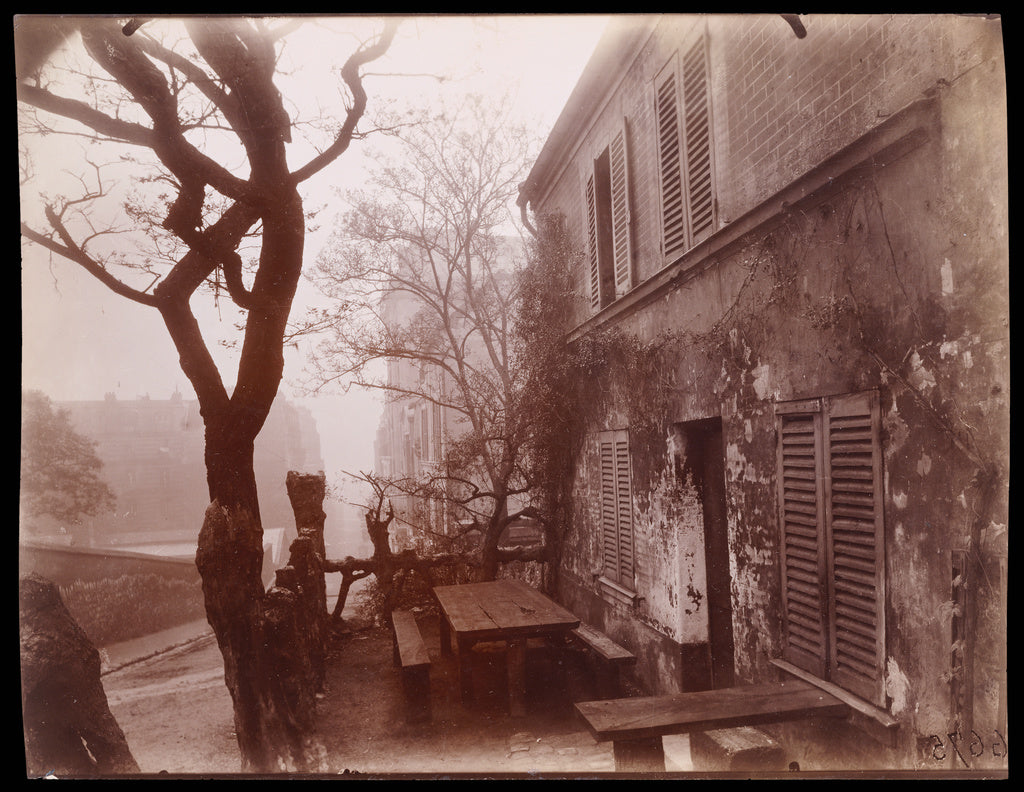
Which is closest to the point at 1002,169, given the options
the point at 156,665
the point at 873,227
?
the point at 873,227

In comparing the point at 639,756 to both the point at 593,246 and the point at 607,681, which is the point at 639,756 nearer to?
the point at 607,681

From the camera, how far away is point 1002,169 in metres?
2.73

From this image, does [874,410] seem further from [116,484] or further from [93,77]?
[93,77]

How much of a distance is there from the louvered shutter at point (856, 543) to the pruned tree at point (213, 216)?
3112 millimetres

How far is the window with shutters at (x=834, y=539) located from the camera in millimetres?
3070

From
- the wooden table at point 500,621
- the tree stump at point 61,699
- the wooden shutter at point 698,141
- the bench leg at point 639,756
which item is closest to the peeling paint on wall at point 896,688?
the bench leg at point 639,756

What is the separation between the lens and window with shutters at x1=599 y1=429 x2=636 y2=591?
5555mm

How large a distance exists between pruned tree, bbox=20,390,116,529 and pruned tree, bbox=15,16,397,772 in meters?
0.72

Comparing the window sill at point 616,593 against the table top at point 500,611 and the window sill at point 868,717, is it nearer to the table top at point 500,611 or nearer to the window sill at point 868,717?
the table top at point 500,611

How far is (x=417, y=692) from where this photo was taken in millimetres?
4078

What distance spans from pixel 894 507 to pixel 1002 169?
1.49 metres

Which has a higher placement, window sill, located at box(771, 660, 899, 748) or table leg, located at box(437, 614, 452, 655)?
window sill, located at box(771, 660, 899, 748)

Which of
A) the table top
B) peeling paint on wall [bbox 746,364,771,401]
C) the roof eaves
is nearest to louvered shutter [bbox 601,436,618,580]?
the table top

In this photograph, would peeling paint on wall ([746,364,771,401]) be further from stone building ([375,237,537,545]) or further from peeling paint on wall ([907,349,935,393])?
stone building ([375,237,537,545])
